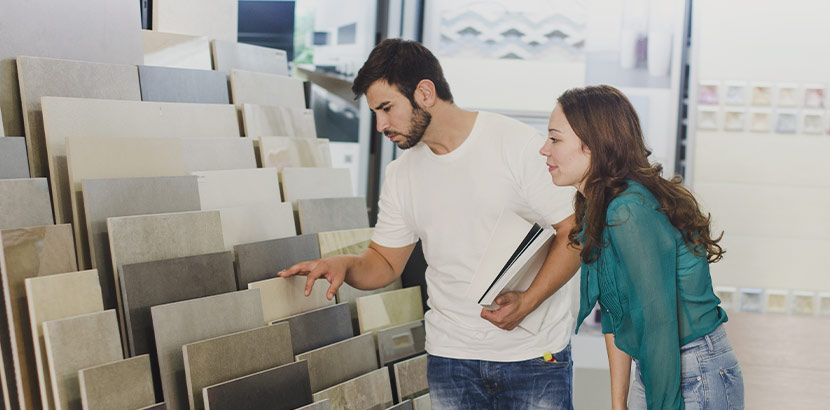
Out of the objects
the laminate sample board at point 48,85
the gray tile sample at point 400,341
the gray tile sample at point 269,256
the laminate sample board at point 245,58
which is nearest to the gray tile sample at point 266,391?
the gray tile sample at point 269,256

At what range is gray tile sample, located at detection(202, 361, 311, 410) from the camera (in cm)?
158

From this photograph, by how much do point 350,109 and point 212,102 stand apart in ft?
4.87

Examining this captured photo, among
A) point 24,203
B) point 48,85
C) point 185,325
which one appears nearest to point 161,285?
point 185,325

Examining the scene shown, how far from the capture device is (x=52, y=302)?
143 centimetres

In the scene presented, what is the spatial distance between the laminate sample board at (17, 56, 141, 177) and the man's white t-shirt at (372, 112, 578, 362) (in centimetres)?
75

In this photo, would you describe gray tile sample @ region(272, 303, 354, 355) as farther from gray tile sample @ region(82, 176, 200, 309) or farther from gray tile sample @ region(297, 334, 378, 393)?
gray tile sample @ region(82, 176, 200, 309)

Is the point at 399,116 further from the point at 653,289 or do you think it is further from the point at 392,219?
the point at 653,289

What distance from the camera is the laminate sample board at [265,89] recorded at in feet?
7.07

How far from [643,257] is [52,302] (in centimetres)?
108

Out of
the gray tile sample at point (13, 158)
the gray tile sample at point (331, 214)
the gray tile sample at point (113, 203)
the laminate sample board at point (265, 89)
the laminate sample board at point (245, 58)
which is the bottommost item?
the gray tile sample at point (331, 214)

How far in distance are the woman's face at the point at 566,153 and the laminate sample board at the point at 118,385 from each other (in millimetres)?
910

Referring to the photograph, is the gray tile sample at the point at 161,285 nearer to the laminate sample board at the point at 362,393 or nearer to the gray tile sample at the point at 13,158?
the gray tile sample at the point at 13,158

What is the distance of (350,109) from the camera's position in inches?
139

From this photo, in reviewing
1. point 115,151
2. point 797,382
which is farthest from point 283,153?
point 797,382
